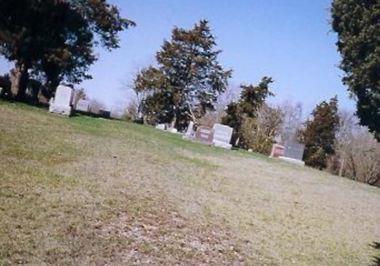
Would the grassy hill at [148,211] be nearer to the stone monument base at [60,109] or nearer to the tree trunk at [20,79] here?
the stone monument base at [60,109]

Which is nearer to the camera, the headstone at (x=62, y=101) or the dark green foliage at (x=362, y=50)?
the dark green foliage at (x=362, y=50)

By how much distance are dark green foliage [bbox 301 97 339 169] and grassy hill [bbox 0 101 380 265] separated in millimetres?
24232

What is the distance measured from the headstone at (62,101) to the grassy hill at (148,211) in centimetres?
516

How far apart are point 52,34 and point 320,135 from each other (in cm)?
2780

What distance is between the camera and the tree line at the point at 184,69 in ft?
74.1

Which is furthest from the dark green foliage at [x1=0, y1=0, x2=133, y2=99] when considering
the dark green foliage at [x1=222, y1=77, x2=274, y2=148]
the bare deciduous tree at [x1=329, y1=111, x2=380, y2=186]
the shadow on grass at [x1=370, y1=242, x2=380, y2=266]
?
the bare deciduous tree at [x1=329, y1=111, x2=380, y2=186]

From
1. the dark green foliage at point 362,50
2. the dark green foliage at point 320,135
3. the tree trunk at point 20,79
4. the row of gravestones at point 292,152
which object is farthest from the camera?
the dark green foliage at point 320,135

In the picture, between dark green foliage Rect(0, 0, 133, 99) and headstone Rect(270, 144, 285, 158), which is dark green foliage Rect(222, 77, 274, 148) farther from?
dark green foliage Rect(0, 0, 133, 99)

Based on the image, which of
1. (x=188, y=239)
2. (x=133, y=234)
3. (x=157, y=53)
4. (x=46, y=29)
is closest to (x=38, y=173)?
(x=133, y=234)

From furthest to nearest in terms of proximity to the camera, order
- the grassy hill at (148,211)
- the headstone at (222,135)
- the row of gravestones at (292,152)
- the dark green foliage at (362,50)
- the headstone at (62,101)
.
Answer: the row of gravestones at (292,152) → the headstone at (222,135) → the headstone at (62,101) → the dark green foliage at (362,50) → the grassy hill at (148,211)

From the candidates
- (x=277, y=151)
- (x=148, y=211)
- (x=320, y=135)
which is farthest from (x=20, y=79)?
(x=320, y=135)

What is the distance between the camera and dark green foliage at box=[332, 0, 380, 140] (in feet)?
69.5

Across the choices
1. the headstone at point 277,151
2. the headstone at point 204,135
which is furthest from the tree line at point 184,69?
the headstone at point 204,135

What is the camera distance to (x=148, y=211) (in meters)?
8.99
